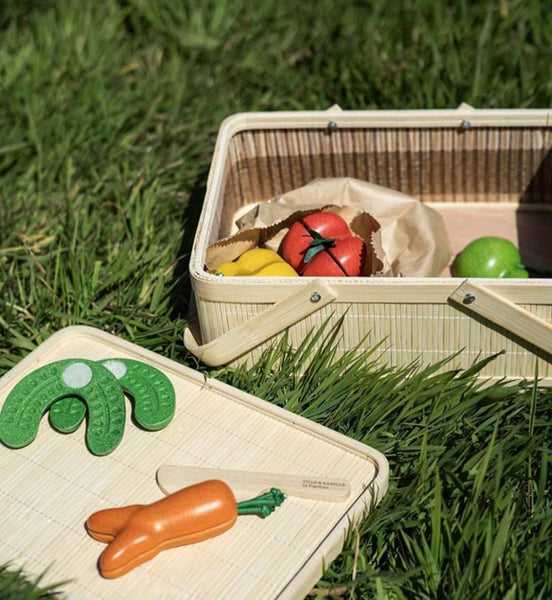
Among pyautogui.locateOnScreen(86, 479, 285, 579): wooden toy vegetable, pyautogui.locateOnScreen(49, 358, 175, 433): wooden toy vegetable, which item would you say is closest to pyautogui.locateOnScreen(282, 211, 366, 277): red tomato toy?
pyautogui.locateOnScreen(49, 358, 175, 433): wooden toy vegetable

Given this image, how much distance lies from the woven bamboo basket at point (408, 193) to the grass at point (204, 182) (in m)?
0.09

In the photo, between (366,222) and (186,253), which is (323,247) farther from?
(186,253)

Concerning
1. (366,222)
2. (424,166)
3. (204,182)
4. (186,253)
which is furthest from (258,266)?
(204,182)

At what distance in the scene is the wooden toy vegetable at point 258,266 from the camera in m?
2.04

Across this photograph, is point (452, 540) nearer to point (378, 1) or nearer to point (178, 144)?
point (178, 144)

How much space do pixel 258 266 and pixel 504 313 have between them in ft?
1.99

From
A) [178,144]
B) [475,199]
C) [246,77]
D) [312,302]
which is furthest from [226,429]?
[246,77]

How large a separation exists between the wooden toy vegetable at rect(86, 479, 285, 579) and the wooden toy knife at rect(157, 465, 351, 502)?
31 millimetres

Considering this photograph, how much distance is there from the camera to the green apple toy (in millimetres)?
2168

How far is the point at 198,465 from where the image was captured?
176cm

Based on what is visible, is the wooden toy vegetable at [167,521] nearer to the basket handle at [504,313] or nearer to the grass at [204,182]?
the grass at [204,182]

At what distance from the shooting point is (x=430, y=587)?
157 cm

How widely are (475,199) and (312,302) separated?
0.90 m

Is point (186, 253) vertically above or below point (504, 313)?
below
